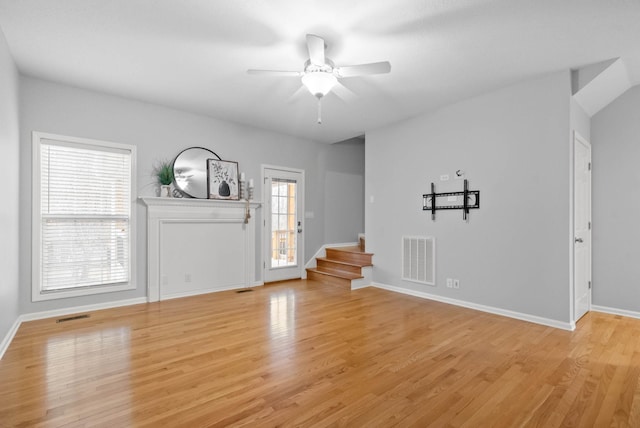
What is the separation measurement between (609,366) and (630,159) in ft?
8.78

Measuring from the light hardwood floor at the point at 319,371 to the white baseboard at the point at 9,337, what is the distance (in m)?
0.05

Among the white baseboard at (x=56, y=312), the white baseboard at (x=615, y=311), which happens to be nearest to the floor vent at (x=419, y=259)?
the white baseboard at (x=615, y=311)

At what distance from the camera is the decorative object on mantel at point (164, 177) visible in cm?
452

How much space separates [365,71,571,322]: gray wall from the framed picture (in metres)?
2.62

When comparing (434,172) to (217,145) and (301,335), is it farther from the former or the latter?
(217,145)

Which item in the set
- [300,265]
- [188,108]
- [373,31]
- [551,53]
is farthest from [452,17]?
[300,265]

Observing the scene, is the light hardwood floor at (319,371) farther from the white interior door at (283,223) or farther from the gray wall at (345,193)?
the gray wall at (345,193)

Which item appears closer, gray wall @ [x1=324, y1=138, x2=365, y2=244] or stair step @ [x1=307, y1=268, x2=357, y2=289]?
stair step @ [x1=307, y1=268, x2=357, y2=289]

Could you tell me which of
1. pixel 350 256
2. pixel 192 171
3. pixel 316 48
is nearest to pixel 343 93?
pixel 316 48

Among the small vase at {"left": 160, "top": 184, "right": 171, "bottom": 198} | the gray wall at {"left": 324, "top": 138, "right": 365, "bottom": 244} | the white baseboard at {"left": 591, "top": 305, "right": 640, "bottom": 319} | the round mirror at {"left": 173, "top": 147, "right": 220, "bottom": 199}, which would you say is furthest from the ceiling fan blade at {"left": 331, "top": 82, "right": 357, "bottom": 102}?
the white baseboard at {"left": 591, "top": 305, "right": 640, "bottom": 319}

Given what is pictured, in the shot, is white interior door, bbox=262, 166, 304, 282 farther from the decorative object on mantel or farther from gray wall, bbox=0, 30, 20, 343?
gray wall, bbox=0, 30, 20, 343

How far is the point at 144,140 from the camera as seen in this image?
14.7 feet

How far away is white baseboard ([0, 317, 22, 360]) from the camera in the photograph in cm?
275

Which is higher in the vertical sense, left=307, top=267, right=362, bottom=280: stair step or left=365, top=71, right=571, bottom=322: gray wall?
left=365, top=71, right=571, bottom=322: gray wall
